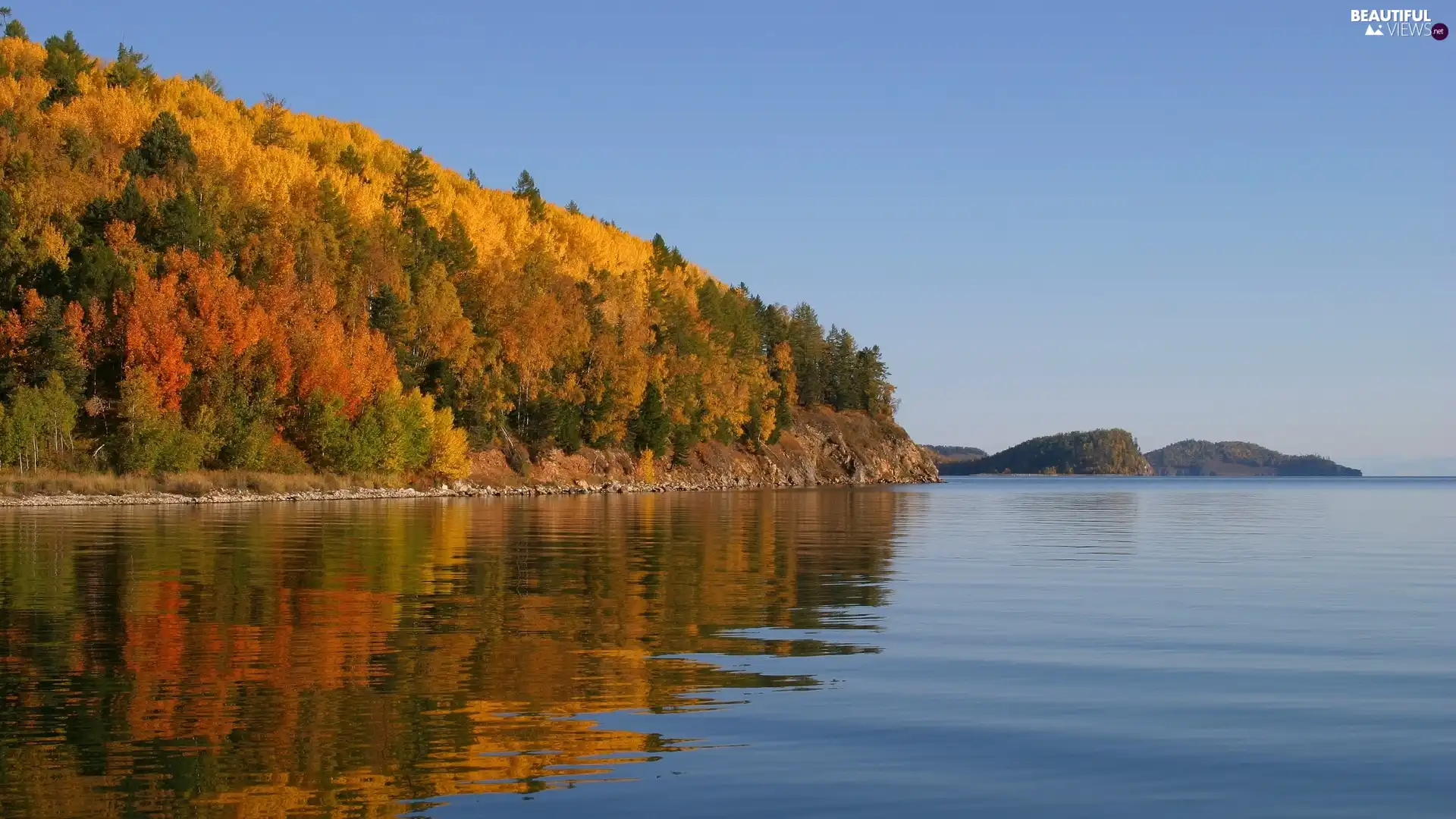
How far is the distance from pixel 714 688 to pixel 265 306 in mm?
86910

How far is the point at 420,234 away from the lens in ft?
399

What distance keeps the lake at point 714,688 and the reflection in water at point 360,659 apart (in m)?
0.06

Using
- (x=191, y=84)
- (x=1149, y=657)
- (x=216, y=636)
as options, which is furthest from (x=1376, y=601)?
(x=191, y=84)

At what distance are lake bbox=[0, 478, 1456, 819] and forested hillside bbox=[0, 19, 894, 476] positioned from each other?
5555 cm

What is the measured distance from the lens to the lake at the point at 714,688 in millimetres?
10133

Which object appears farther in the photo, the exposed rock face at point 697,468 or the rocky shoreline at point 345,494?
the exposed rock face at point 697,468

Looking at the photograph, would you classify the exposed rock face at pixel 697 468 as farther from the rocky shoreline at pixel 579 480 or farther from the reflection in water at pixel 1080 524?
the reflection in water at pixel 1080 524

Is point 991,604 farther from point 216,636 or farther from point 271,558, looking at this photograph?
point 271,558

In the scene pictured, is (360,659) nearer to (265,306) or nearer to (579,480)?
(265,306)

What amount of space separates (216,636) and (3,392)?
2893 inches

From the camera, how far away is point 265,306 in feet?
310

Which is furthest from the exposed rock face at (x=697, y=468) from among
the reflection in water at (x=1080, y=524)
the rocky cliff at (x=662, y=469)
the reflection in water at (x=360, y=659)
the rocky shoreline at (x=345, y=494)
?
the reflection in water at (x=360, y=659)

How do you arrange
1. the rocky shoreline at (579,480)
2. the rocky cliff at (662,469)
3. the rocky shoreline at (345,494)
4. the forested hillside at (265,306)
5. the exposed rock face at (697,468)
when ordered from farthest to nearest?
the exposed rock face at (697,468) < the rocky cliff at (662,469) < the forested hillside at (265,306) < the rocky shoreline at (579,480) < the rocky shoreline at (345,494)

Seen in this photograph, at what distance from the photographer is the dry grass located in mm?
70625
